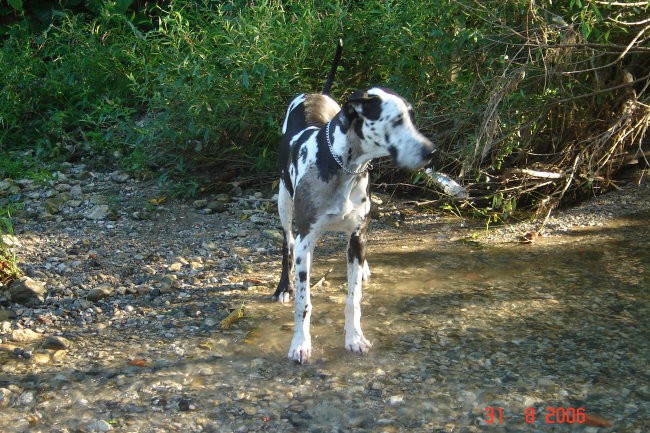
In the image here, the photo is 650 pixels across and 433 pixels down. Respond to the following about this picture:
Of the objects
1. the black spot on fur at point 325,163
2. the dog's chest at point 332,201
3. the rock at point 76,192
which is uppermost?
the black spot on fur at point 325,163

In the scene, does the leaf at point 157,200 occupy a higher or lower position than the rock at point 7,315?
higher

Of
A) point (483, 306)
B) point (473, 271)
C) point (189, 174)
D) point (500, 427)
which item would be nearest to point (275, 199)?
point (189, 174)

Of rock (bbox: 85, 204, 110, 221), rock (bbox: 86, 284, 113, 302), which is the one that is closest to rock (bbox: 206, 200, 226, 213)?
rock (bbox: 85, 204, 110, 221)

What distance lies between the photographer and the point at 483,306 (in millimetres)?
4812

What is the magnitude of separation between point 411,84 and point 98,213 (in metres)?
2.82

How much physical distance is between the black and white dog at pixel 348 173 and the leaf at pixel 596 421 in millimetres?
1249

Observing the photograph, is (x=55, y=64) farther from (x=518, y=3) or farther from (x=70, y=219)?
(x=518, y=3)

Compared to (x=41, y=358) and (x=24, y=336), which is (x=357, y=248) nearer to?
(x=41, y=358)

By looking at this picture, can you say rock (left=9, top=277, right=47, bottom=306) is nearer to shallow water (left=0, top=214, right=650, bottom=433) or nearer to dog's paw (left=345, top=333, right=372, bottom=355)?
shallow water (left=0, top=214, right=650, bottom=433)

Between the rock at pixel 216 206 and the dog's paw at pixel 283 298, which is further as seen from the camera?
the rock at pixel 216 206

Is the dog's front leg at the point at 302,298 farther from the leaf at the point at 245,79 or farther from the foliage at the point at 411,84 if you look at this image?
the leaf at the point at 245,79
